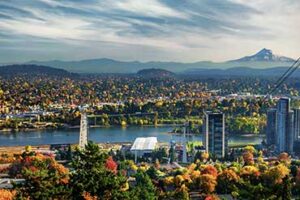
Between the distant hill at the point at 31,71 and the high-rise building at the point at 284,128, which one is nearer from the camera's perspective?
the high-rise building at the point at 284,128

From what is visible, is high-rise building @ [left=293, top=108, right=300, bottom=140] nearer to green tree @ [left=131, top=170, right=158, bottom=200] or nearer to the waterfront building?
the waterfront building

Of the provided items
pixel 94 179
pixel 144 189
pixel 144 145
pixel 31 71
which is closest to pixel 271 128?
pixel 144 145

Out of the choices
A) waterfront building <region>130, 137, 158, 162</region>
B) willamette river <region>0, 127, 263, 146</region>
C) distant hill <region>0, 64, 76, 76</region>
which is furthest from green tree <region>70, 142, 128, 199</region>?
distant hill <region>0, 64, 76, 76</region>

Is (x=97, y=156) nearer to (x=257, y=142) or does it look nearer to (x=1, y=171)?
(x=1, y=171)

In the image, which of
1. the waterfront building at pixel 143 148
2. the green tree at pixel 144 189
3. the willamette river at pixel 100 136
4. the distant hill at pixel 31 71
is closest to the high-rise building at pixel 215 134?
the waterfront building at pixel 143 148

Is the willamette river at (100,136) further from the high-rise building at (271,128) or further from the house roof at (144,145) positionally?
the house roof at (144,145)

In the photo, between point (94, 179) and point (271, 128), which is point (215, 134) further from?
point (94, 179)
